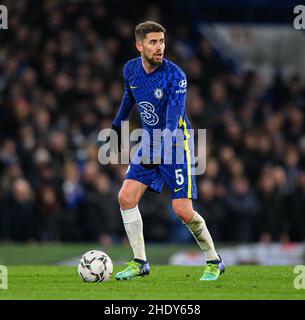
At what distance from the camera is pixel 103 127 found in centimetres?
1930

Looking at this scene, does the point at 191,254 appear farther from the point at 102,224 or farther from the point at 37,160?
the point at 37,160

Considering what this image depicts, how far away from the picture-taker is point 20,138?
61.1 feet

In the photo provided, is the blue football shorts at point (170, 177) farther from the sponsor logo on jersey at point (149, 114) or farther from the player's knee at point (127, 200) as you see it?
the sponsor logo on jersey at point (149, 114)

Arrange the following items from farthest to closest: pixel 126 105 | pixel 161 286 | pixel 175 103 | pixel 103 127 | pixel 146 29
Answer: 1. pixel 103 127
2. pixel 126 105
3. pixel 146 29
4. pixel 175 103
5. pixel 161 286

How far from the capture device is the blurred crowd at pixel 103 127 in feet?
58.4

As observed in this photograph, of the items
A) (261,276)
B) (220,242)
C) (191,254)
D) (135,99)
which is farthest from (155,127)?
(220,242)

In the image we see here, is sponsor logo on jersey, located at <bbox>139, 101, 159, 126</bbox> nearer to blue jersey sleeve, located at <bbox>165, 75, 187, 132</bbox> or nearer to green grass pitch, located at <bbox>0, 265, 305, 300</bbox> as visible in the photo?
blue jersey sleeve, located at <bbox>165, 75, 187, 132</bbox>

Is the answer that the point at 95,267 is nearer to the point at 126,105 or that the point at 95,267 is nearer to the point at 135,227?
the point at 135,227

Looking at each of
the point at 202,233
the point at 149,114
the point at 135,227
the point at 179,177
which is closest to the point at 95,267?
the point at 135,227

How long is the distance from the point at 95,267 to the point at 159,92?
74.1 inches

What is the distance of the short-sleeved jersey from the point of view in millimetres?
10375

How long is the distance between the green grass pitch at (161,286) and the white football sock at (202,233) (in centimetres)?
29

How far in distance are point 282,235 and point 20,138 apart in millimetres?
4983
